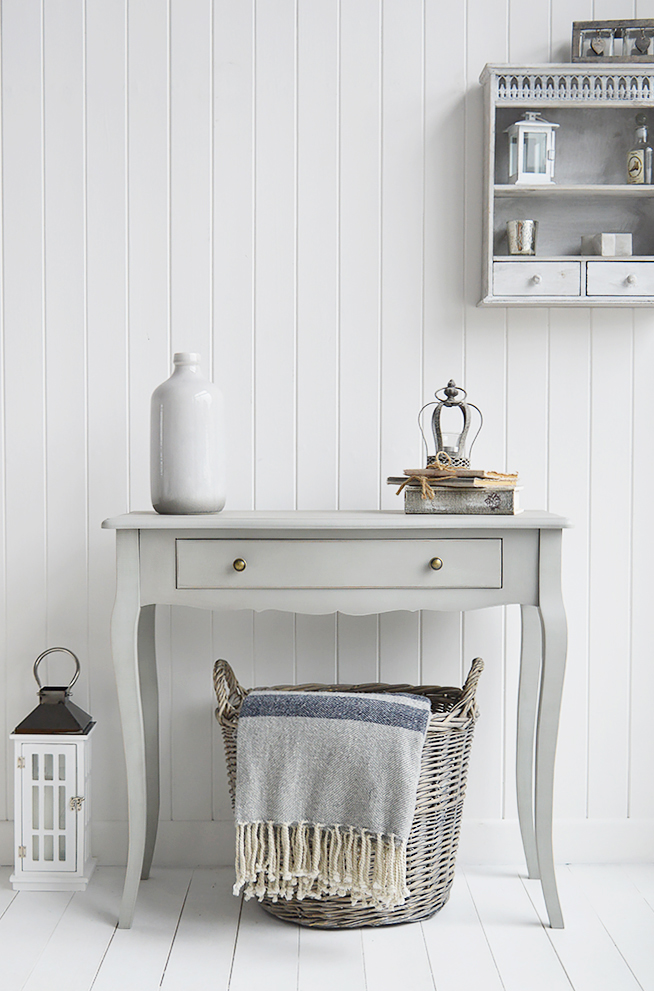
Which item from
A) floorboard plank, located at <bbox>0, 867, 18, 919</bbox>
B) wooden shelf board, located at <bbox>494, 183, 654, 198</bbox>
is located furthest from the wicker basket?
wooden shelf board, located at <bbox>494, 183, 654, 198</bbox>

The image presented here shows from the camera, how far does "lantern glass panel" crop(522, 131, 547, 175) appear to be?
1953mm

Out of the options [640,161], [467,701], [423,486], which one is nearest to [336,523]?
[423,486]

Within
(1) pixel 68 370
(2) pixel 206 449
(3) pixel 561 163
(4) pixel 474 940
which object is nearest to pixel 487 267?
(3) pixel 561 163

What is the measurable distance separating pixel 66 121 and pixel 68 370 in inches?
23.2

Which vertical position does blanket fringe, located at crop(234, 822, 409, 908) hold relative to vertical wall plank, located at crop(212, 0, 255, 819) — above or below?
below

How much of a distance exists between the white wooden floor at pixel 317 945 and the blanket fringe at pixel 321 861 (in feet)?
0.39

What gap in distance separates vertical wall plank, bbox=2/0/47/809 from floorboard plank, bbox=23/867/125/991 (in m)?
0.35

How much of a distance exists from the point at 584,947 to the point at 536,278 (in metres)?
1.39

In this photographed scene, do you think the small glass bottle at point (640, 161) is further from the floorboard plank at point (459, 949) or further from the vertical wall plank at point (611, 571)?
the floorboard plank at point (459, 949)

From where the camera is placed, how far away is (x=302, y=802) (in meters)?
1.59

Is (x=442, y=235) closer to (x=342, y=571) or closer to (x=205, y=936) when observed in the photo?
(x=342, y=571)

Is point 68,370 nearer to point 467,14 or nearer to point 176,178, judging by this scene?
point 176,178

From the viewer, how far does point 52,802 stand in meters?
1.91

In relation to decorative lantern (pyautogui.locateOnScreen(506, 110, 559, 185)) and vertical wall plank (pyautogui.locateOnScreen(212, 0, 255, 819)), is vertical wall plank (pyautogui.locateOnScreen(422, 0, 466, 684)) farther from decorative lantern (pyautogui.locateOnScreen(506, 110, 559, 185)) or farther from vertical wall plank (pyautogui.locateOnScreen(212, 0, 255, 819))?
vertical wall plank (pyautogui.locateOnScreen(212, 0, 255, 819))
